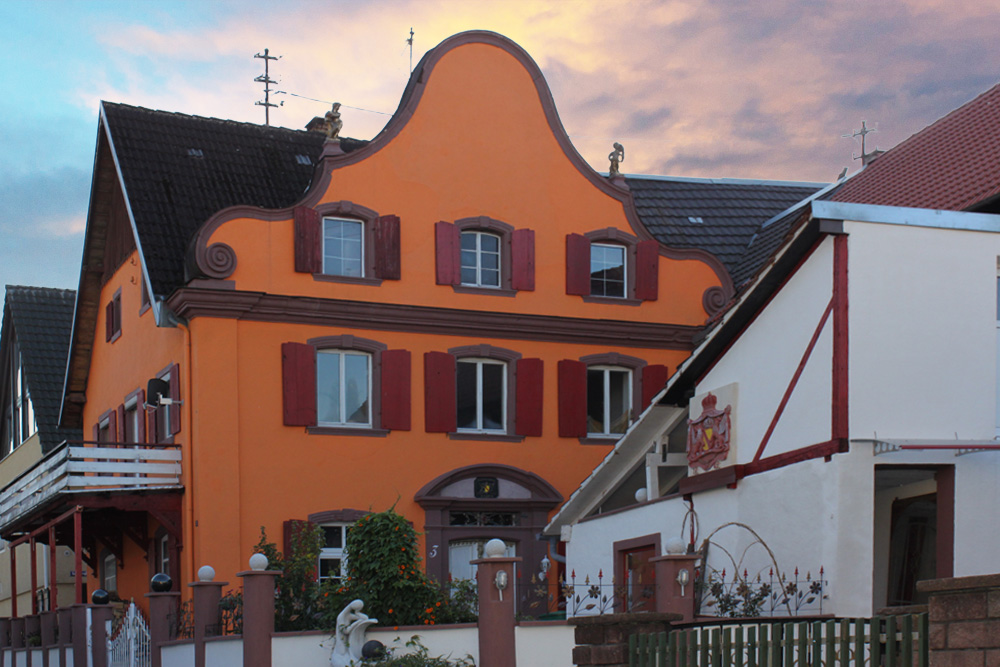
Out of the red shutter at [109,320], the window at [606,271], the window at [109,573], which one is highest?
the window at [606,271]

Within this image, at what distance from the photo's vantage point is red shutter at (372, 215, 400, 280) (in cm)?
2470

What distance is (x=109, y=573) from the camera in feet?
99.6

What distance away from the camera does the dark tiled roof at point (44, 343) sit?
34.7 metres

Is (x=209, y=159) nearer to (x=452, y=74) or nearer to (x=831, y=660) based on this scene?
(x=452, y=74)

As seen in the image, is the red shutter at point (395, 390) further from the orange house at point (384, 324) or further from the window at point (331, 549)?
the window at point (331, 549)

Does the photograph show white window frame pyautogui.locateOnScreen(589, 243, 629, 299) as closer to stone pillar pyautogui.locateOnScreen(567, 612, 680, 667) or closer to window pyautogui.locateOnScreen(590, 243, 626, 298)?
window pyautogui.locateOnScreen(590, 243, 626, 298)

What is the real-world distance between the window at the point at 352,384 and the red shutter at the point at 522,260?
2487mm

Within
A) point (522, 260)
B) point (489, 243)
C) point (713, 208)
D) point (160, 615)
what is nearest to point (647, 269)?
point (522, 260)

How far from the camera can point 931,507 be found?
50.3 feet

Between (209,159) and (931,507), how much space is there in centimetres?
1553

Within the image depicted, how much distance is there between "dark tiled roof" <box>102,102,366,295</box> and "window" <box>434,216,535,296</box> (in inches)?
125

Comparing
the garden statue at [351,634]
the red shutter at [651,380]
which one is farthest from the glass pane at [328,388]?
the garden statue at [351,634]

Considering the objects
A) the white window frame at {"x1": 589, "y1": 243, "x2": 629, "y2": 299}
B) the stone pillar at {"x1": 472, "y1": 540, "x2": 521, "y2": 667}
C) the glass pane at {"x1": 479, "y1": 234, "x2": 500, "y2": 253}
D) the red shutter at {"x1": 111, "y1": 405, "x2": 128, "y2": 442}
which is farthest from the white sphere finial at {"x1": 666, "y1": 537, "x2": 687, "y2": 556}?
the red shutter at {"x1": 111, "y1": 405, "x2": 128, "y2": 442}

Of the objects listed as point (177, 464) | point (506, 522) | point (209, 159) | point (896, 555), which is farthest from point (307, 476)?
point (896, 555)
